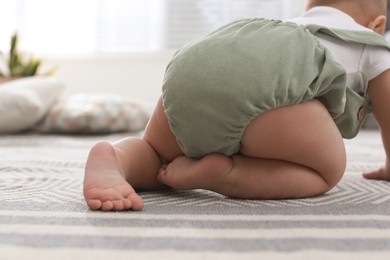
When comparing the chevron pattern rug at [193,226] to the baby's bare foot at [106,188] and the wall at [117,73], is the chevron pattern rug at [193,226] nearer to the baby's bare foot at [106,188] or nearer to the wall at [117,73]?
the baby's bare foot at [106,188]

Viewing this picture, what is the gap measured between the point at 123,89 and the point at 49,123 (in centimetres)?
92

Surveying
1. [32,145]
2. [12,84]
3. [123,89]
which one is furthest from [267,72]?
[123,89]

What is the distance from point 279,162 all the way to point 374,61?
0.23 metres

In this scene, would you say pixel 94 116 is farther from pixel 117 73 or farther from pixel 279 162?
pixel 279 162

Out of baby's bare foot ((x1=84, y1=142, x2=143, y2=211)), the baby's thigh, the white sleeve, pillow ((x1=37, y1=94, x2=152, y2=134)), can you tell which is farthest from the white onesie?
pillow ((x1=37, y1=94, x2=152, y2=134))

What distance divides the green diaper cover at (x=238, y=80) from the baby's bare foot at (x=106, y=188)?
4.2 inches

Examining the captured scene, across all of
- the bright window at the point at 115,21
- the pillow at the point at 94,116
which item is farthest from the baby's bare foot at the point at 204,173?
the bright window at the point at 115,21

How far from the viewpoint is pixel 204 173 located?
802mm

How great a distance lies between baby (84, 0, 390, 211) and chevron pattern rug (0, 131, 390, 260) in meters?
0.03

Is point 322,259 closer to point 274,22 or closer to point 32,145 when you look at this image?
point 274,22

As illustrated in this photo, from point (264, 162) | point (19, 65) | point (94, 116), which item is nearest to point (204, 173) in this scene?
point (264, 162)

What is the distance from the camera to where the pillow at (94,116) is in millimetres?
2062

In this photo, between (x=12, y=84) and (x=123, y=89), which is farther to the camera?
(x=123, y=89)

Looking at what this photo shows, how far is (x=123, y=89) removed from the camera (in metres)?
2.99
